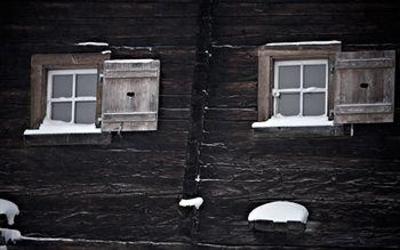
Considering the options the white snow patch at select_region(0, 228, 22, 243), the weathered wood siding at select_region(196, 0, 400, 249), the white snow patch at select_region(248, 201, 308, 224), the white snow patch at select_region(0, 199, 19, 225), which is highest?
the weathered wood siding at select_region(196, 0, 400, 249)

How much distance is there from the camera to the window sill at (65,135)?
994cm

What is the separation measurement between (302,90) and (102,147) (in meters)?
2.45

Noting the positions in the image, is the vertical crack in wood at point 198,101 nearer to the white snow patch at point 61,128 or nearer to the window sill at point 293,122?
the window sill at point 293,122

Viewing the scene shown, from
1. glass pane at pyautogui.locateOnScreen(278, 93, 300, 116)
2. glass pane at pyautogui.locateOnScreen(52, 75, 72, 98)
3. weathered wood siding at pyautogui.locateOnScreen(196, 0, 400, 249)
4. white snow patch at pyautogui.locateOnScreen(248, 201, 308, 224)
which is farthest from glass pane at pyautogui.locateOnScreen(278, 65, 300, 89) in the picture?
glass pane at pyautogui.locateOnScreen(52, 75, 72, 98)

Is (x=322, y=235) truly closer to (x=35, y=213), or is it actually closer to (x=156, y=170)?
(x=156, y=170)

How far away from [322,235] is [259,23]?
A: 260 cm

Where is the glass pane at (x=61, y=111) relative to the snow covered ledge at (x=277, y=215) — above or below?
above

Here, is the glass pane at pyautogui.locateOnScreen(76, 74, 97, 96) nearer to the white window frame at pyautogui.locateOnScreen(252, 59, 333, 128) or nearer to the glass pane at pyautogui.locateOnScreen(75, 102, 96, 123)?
the glass pane at pyautogui.locateOnScreen(75, 102, 96, 123)

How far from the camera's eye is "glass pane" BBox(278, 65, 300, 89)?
9.77 m

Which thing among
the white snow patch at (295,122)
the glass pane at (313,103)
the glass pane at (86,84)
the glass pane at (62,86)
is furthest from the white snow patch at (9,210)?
the glass pane at (313,103)

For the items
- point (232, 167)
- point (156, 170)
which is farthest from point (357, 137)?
point (156, 170)

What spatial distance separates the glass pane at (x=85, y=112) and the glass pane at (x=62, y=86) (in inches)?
7.7

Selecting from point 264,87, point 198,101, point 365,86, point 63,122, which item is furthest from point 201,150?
point 365,86

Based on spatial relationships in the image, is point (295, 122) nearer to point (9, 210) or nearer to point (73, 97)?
point (73, 97)
